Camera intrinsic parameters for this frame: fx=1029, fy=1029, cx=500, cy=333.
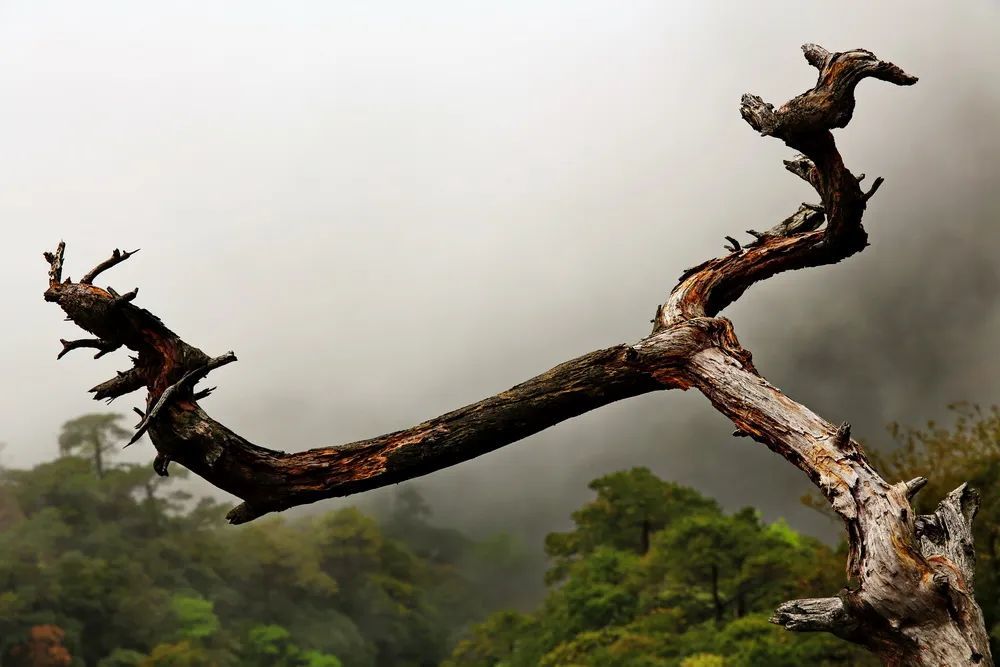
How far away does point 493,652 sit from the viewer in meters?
27.6

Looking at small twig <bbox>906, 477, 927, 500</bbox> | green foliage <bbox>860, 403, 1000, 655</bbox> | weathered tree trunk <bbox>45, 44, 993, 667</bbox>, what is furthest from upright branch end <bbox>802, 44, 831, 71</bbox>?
green foliage <bbox>860, 403, 1000, 655</bbox>

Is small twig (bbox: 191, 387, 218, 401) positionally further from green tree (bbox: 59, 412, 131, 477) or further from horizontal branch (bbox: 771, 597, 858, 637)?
green tree (bbox: 59, 412, 131, 477)

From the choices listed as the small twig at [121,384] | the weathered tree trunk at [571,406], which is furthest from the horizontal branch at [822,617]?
the small twig at [121,384]

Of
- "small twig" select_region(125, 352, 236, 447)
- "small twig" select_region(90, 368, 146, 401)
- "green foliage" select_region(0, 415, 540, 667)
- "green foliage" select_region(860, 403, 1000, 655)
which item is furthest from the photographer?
"green foliage" select_region(0, 415, 540, 667)

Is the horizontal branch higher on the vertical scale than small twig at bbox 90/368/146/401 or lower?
lower

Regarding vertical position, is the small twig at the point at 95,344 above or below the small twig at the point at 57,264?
below

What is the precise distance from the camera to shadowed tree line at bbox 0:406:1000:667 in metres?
20.8

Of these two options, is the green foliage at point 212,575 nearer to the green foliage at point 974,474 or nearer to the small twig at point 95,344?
the green foliage at point 974,474

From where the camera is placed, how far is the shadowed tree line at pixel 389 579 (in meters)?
20.8

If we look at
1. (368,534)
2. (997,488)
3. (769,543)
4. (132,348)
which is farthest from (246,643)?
(132,348)

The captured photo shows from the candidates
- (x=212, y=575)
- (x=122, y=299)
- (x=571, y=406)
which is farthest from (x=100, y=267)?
(x=212, y=575)

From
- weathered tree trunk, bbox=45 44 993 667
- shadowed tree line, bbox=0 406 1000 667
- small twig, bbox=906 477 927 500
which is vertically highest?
shadowed tree line, bbox=0 406 1000 667

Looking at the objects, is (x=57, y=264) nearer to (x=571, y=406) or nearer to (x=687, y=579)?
(x=571, y=406)

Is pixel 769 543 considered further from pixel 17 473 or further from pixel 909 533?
pixel 17 473
